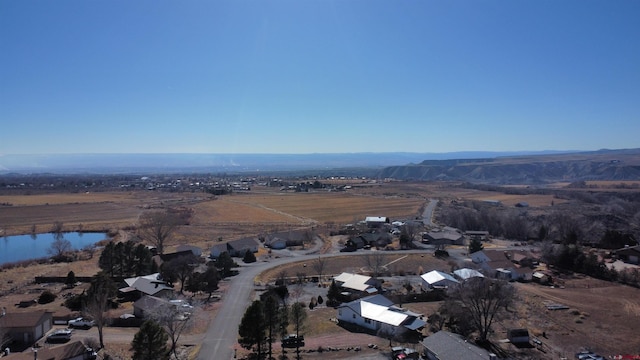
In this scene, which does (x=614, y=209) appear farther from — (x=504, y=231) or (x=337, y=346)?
(x=337, y=346)

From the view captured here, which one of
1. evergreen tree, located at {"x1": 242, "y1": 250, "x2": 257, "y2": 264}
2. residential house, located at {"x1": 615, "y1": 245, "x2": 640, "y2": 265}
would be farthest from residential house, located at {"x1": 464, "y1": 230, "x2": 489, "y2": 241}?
evergreen tree, located at {"x1": 242, "y1": 250, "x2": 257, "y2": 264}

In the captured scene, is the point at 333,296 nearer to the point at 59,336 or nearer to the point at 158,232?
the point at 59,336

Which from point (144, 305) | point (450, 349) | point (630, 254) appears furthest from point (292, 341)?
point (630, 254)

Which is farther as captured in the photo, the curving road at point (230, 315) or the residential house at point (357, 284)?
the residential house at point (357, 284)

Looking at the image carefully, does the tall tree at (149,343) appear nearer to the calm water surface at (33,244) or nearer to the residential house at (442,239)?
the residential house at (442,239)

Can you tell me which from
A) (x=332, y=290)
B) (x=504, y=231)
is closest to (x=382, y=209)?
(x=504, y=231)

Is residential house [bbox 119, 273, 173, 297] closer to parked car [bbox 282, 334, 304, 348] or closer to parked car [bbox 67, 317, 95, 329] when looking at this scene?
parked car [bbox 67, 317, 95, 329]

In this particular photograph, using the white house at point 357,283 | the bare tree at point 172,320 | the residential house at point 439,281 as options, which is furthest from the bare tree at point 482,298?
the bare tree at point 172,320
